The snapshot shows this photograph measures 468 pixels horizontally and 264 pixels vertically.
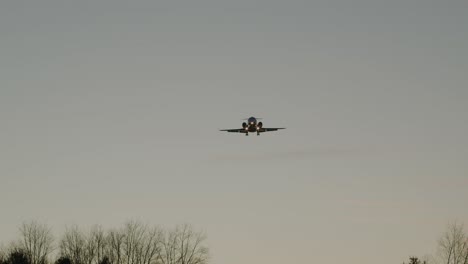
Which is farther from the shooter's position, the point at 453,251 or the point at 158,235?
the point at 158,235

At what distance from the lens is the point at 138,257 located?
151875 mm

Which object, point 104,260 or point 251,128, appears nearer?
point 251,128

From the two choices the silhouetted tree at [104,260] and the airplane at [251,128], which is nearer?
the airplane at [251,128]

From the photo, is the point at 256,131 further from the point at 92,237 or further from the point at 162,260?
the point at 92,237

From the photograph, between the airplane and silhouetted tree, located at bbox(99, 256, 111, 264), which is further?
silhouetted tree, located at bbox(99, 256, 111, 264)

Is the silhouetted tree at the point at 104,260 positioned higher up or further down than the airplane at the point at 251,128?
further down

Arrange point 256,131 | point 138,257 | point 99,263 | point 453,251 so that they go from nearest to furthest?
1. point 256,131
2. point 453,251
3. point 99,263
4. point 138,257

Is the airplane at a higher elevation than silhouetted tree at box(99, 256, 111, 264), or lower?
higher

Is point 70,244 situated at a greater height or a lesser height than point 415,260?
greater

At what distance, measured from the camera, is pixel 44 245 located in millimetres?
158375

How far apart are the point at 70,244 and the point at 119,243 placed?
1080cm

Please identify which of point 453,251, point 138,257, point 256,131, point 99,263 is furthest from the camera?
point 138,257

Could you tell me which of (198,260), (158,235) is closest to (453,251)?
(198,260)

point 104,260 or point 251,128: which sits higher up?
point 251,128
